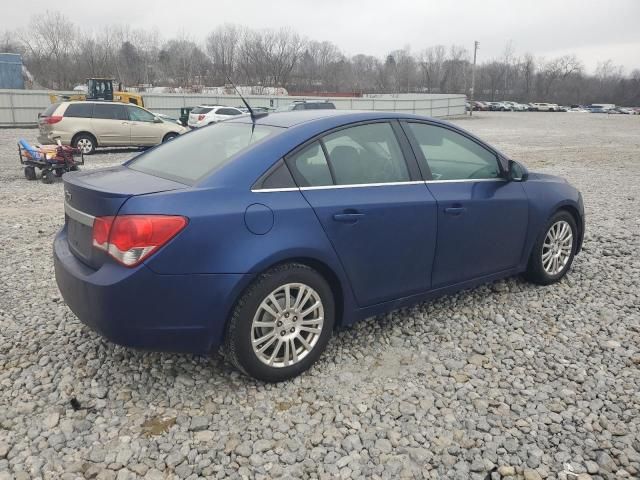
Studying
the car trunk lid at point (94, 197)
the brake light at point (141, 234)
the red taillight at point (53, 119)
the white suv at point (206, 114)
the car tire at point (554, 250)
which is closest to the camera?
the brake light at point (141, 234)

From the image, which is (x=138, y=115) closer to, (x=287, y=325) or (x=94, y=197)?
(x=94, y=197)

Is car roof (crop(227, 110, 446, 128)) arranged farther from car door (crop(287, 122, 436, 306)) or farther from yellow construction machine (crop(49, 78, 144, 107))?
yellow construction machine (crop(49, 78, 144, 107))

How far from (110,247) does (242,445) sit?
1.23 meters

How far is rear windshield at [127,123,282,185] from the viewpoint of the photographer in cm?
323

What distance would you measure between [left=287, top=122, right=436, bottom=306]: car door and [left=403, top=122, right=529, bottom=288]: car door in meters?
0.13

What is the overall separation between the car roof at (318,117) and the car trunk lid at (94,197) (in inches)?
34.7

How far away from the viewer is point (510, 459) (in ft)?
8.54

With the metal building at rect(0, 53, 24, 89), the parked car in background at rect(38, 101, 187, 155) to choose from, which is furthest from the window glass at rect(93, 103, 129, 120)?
the metal building at rect(0, 53, 24, 89)

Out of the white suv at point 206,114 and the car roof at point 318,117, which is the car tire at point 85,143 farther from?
the car roof at point 318,117

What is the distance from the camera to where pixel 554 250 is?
4832 millimetres

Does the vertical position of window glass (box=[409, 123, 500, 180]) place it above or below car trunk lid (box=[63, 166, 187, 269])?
above

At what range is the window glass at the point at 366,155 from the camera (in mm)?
3410

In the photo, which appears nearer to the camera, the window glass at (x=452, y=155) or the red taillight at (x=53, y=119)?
the window glass at (x=452, y=155)

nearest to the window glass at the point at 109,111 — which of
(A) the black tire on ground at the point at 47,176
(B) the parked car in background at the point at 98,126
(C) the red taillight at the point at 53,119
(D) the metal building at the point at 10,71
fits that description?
(B) the parked car in background at the point at 98,126
